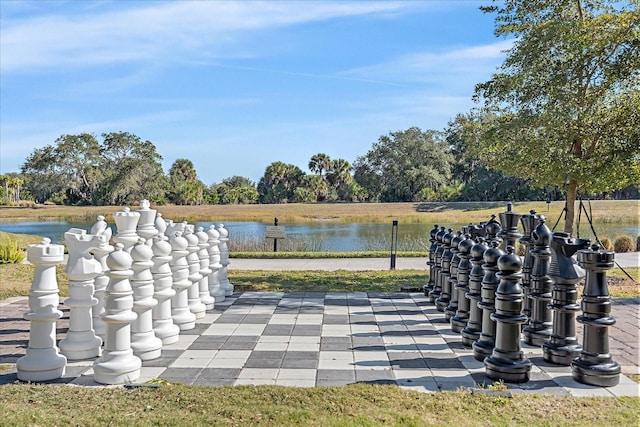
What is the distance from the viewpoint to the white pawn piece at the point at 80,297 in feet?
15.9

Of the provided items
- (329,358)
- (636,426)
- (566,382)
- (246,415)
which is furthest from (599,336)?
(246,415)

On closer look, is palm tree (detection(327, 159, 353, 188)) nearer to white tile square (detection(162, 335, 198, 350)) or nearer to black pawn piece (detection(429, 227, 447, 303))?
black pawn piece (detection(429, 227, 447, 303))

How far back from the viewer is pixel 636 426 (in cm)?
338

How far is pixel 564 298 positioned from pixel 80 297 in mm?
4233

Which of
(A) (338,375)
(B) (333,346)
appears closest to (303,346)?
(B) (333,346)

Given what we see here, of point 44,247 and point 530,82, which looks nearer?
point 44,247

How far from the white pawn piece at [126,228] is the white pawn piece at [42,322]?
36.8 inches

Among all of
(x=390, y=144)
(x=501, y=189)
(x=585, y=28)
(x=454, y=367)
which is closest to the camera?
(x=454, y=367)

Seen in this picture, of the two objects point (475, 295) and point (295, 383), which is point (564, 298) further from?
point (295, 383)

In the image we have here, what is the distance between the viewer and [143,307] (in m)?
4.92

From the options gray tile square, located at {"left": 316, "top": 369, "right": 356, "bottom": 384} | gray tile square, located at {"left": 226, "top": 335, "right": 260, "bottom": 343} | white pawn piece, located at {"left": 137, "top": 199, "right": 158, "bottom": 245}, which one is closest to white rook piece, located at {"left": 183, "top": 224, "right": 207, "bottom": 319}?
white pawn piece, located at {"left": 137, "top": 199, "right": 158, "bottom": 245}

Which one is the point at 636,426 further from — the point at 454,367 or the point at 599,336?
the point at 454,367

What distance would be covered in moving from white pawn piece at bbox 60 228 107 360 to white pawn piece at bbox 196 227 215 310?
214 centimetres

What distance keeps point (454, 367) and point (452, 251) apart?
88.4 inches
